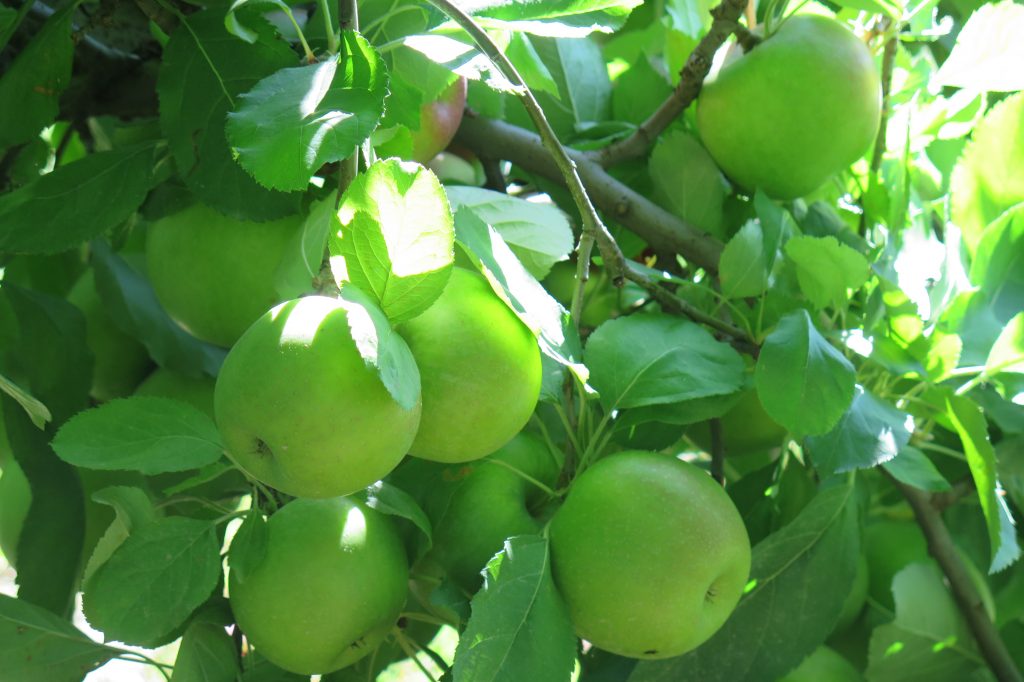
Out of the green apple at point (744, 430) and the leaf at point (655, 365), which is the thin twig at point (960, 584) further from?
the leaf at point (655, 365)

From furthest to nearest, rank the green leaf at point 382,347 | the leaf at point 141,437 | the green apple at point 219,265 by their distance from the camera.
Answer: the green apple at point 219,265, the leaf at point 141,437, the green leaf at point 382,347

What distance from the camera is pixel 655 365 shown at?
46 cm

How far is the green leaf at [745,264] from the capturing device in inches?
19.9

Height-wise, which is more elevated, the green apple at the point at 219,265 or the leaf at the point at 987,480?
the green apple at the point at 219,265

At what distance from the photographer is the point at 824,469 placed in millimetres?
459

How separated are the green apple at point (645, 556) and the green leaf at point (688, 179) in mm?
202

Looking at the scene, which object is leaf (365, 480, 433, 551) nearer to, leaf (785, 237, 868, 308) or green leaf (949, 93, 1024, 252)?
leaf (785, 237, 868, 308)

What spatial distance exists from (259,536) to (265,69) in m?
0.21

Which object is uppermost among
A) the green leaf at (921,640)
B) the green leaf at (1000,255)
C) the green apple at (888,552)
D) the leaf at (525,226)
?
the leaf at (525,226)

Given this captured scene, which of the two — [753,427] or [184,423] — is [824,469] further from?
[184,423]

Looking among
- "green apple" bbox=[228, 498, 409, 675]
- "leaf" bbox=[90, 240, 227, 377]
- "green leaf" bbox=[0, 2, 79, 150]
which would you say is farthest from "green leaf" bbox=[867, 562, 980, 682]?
"green leaf" bbox=[0, 2, 79, 150]

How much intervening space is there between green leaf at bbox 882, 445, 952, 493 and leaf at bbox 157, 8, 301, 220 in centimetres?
32

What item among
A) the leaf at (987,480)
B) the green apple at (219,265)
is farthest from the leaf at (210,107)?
the leaf at (987,480)

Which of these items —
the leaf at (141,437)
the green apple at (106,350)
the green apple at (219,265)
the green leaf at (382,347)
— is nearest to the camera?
the green leaf at (382,347)
